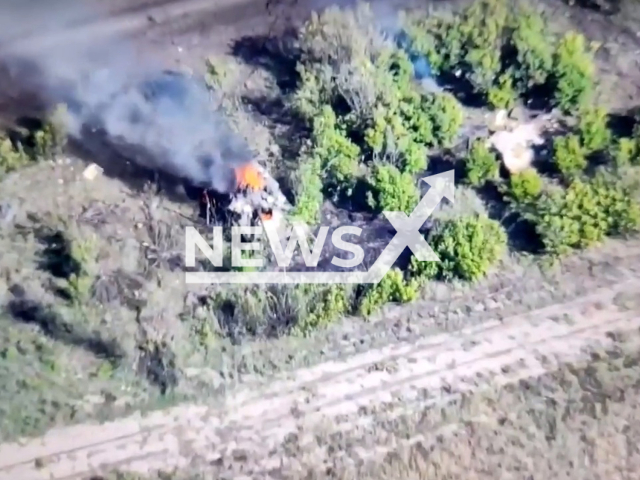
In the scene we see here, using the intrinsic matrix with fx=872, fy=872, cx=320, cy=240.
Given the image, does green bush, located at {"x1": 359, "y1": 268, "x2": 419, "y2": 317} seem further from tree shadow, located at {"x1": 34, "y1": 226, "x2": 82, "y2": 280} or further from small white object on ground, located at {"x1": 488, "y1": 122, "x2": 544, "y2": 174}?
tree shadow, located at {"x1": 34, "y1": 226, "x2": 82, "y2": 280}

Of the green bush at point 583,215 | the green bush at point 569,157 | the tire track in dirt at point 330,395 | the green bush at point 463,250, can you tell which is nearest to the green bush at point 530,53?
the green bush at point 569,157

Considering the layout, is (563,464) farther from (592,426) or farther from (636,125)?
(636,125)

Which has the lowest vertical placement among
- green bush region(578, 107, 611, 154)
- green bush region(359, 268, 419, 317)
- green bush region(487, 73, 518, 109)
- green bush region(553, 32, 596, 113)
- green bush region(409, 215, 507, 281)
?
green bush region(359, 268, 419, 317)

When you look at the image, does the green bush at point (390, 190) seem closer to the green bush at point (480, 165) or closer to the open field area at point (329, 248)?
the open field area at point (329, 248)

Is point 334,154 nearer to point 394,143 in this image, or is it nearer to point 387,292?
point 394,143

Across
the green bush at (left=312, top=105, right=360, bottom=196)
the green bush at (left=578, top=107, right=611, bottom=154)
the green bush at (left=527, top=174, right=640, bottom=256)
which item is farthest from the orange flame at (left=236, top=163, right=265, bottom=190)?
the green bush at (left=578, top=107, right=611, bottom=154)

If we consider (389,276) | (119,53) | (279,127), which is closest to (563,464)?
(389,276)

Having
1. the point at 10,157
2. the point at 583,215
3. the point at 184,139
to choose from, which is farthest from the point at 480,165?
the point at 10,157
